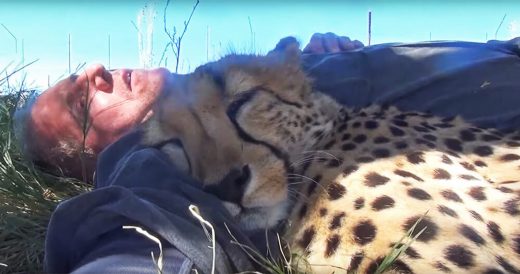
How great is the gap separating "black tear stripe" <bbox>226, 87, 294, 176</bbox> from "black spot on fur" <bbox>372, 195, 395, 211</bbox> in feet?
0.65

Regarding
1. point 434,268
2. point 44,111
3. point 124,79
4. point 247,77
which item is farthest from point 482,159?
point 44,111

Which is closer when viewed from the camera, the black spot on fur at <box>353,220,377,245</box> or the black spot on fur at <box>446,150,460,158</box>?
the black spot on fur at <box>353,220,377,245</box>

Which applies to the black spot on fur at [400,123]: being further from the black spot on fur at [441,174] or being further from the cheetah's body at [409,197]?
the black spot on fur at [441,174]

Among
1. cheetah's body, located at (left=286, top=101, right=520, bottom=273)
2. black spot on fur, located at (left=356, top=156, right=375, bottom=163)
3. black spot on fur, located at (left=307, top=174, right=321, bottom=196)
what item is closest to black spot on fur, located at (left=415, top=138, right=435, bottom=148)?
cheetah's body, located at (left=286, top=101, right=520, bottom=273)

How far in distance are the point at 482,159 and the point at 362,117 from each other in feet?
0.85

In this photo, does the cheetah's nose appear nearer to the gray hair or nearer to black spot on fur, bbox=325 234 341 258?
black spot on fur, bbox=325 234 341 258

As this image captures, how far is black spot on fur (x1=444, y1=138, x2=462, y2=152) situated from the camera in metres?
1.35

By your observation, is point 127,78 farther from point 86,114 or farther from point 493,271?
point 493,271

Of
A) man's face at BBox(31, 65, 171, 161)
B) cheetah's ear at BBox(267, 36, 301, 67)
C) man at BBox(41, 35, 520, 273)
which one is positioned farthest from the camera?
man's face at BBox(31, 65, 171, 161)

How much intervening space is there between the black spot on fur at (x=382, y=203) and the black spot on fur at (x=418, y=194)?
1.5 inches

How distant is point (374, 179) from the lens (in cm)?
125

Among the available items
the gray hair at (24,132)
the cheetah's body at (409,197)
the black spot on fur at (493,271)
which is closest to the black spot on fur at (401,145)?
the cheetah's body at (409,197)

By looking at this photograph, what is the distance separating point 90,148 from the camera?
6.44 ft

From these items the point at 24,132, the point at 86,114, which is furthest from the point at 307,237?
the point at 24,132
